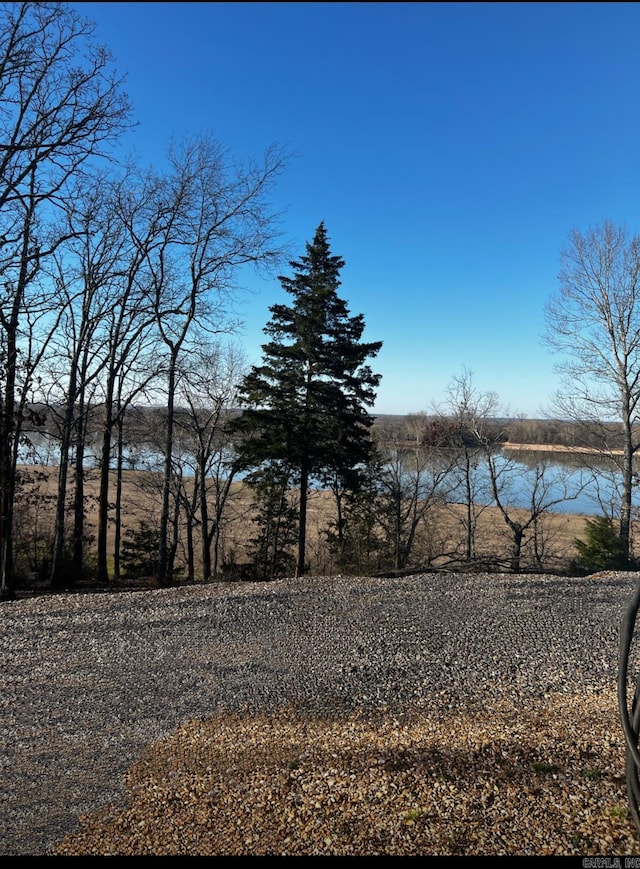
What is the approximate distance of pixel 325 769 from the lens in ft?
11.5

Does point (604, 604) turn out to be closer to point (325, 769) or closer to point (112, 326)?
point (325, 769)

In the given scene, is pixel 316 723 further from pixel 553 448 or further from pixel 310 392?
pixel 553 448

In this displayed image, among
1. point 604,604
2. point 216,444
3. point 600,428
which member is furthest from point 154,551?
point 600,428

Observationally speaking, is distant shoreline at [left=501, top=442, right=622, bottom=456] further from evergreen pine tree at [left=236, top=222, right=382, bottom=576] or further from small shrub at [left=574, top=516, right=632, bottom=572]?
evergreen pine tree at [left=236, top=222, right=382, bottom=576]

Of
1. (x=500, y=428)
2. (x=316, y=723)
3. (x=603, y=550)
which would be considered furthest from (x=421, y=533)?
(x=316, y=723)

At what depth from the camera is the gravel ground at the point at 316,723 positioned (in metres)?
2.87

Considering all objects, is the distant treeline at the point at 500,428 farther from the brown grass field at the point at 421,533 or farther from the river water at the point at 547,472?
the brown grass field at the point at 421,533

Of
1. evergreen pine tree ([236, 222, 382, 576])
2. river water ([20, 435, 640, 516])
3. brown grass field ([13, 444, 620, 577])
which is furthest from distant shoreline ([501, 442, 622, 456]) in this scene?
evergreen pine tree ([236, 222, 382, 576])

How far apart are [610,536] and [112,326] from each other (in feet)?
48.6

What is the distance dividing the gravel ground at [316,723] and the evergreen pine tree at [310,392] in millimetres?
6142

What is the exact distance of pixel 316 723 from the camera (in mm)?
4523

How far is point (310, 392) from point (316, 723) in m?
10.4

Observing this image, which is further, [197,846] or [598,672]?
[598,672]

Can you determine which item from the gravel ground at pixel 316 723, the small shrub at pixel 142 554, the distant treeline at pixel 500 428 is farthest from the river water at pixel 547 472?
the gravel ground at pixel 316 723
